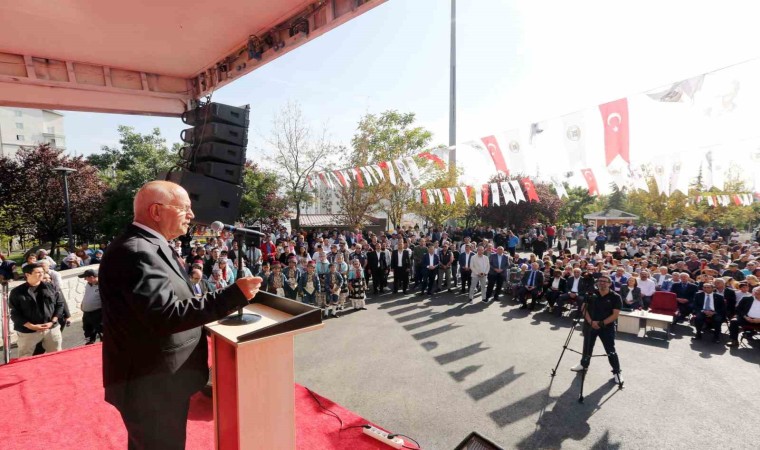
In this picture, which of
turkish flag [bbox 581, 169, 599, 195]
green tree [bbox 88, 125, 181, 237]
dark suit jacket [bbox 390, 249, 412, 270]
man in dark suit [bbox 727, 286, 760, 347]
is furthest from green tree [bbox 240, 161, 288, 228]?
man in dark suit [bbox 727, 286, 760, 347]

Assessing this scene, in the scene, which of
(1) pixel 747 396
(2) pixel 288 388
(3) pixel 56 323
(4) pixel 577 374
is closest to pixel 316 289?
(3) pixel 56 323

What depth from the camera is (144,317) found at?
1512 millimetres

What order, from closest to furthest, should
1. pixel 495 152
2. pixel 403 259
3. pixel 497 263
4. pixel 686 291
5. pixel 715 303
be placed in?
pixel 715 303 → pixel 686 291 → pixel 495 152 → pixel 497 263 → pixel 403 259

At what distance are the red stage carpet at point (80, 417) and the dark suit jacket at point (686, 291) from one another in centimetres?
895

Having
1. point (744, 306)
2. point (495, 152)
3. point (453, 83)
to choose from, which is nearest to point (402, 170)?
point (495, 152)

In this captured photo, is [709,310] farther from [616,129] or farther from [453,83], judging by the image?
[453,83]

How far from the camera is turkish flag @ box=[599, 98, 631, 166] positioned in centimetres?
708

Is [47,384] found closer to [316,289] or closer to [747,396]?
[316,289]

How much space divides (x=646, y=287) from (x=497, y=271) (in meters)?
3.66

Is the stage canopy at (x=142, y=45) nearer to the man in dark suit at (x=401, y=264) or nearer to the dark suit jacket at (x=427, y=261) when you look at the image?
the man in dark suit at (x=401, y=264)

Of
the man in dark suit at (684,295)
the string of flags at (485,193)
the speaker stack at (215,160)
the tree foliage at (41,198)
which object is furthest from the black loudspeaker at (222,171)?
the tree foliage at (41,198)

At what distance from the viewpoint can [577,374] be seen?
5.58 meters

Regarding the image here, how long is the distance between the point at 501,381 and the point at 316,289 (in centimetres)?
512

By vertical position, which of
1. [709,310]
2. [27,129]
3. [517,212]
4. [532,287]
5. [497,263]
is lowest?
[709,310]
